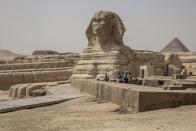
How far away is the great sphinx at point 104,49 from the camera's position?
2252 cm

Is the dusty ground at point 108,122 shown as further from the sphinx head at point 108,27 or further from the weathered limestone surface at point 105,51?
the sphinx head at point 108,27

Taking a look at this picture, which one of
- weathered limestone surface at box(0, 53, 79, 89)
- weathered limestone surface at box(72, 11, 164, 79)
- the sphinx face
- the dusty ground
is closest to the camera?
the dusty ground

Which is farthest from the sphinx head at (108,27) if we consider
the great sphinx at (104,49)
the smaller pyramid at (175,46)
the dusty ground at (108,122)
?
the smaller pyramid at (175,46)

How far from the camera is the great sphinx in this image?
22.5 meters

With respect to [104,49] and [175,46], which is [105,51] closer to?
[104,49]

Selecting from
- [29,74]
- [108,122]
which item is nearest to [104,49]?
A: [29,74]

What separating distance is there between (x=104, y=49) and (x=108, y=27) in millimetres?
1410

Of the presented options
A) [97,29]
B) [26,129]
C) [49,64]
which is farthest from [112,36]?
[26,129]

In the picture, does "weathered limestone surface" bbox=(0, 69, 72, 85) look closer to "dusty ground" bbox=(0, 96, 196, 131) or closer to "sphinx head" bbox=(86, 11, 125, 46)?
"sphinx head" bbox=(86, 11, 125, 46)

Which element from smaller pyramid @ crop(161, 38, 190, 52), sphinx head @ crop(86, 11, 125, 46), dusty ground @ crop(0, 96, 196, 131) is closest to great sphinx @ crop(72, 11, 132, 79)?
sphinx head @ crop(86, 11, 125, 46)

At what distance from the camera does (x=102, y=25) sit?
23.3m

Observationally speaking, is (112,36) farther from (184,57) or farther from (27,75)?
(184,57)

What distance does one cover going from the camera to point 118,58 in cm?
2231

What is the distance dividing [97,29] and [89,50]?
63.5 inches
